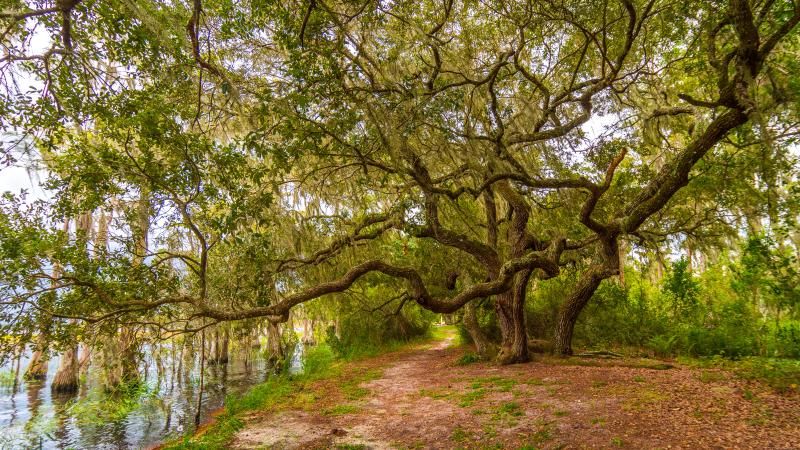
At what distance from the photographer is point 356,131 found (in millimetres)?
6121

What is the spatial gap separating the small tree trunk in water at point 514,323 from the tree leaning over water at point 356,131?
5 cm

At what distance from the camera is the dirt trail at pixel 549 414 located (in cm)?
431

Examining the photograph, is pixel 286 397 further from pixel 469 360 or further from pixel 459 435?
pixel 459 435

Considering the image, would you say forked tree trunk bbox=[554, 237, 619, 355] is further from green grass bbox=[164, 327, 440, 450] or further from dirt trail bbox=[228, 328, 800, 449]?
green grass bbox=[164, 327, 440, 450]

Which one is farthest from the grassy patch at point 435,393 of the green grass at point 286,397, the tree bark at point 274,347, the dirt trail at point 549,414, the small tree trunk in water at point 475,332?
the tree bark at point 274,347

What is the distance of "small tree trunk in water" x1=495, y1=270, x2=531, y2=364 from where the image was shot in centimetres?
927

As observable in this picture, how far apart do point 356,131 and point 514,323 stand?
19.6 ft

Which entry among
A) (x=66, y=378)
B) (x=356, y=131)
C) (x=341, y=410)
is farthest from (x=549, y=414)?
(x=66, y=378)

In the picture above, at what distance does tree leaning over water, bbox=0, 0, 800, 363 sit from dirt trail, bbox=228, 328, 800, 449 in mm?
1628

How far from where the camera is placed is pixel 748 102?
463 centimetres

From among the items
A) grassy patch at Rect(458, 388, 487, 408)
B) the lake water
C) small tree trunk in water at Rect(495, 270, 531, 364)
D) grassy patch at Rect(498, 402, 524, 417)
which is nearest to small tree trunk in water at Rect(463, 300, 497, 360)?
small tree trunk in water at Rect(495, 270, 531, 364)

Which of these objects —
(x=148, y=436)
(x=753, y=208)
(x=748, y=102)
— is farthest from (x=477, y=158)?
(x=148, y=436)

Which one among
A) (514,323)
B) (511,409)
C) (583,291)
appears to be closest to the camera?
(511,409)

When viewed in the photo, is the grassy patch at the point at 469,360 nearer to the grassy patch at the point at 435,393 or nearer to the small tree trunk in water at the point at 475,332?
the small tree trunk in water at the point at 475,332
